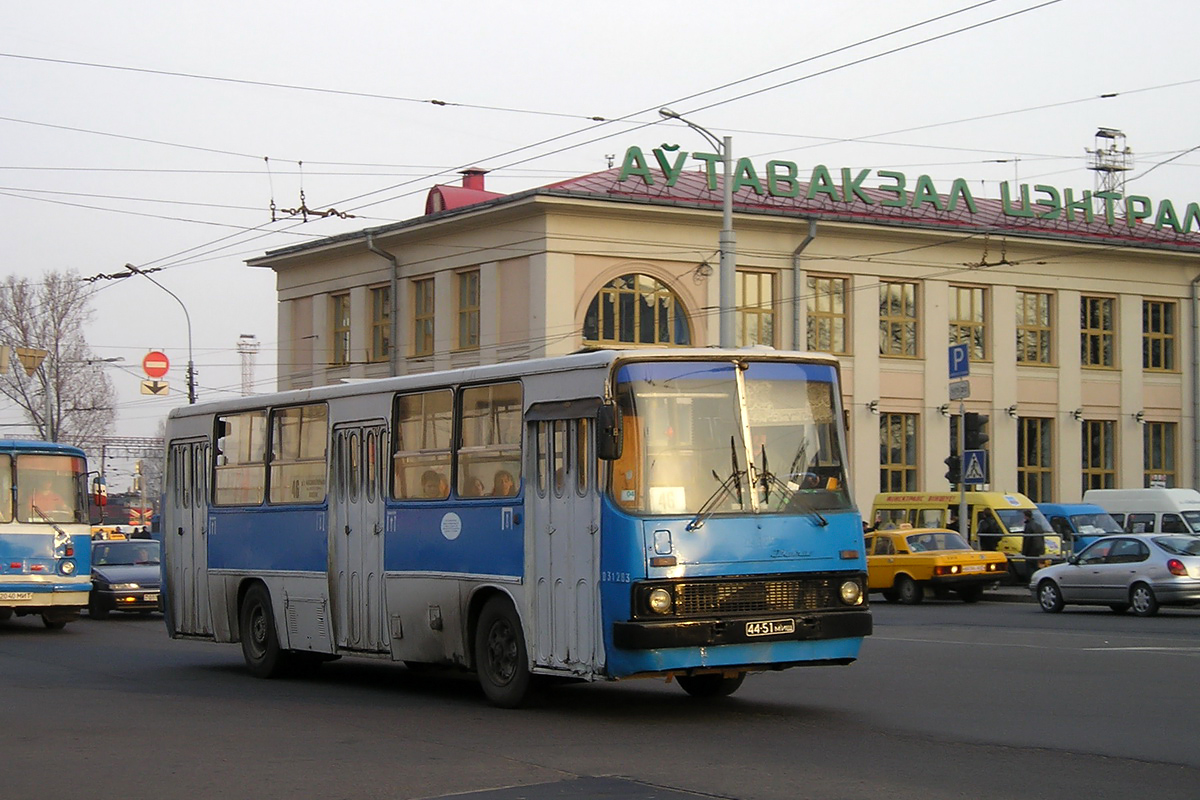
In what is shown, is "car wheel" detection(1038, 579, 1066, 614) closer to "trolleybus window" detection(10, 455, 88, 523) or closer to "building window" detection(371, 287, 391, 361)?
"trolleybus window" detection(10, 455, 88, 523)

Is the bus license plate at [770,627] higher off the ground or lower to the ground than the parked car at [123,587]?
higher

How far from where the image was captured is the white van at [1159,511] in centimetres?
3672

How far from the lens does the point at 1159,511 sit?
37156 millimetres

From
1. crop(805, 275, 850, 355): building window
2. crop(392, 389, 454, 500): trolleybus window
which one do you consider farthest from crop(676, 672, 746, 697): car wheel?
crop(805, 275, 850, 355): building window

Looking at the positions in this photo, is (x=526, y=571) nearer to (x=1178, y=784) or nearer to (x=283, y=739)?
(x=283, y=739)

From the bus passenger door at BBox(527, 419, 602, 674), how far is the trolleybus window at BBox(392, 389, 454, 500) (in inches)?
55.5

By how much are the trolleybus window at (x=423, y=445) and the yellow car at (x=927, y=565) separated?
18.1 metres

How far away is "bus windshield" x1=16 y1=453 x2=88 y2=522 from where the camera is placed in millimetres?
25344

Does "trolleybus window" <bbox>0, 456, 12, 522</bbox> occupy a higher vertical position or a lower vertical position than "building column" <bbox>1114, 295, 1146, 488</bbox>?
lower

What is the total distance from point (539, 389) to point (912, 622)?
14.4 m

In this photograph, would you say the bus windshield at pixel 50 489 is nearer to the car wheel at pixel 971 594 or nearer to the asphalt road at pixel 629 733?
the asphalt road at pixel 629 733

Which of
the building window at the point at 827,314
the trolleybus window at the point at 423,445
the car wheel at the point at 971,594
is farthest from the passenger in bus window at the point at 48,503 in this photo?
the building window at the point at 827,314

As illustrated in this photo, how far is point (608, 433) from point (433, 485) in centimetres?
304

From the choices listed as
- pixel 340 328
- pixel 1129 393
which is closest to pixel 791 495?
pixel 340 328
